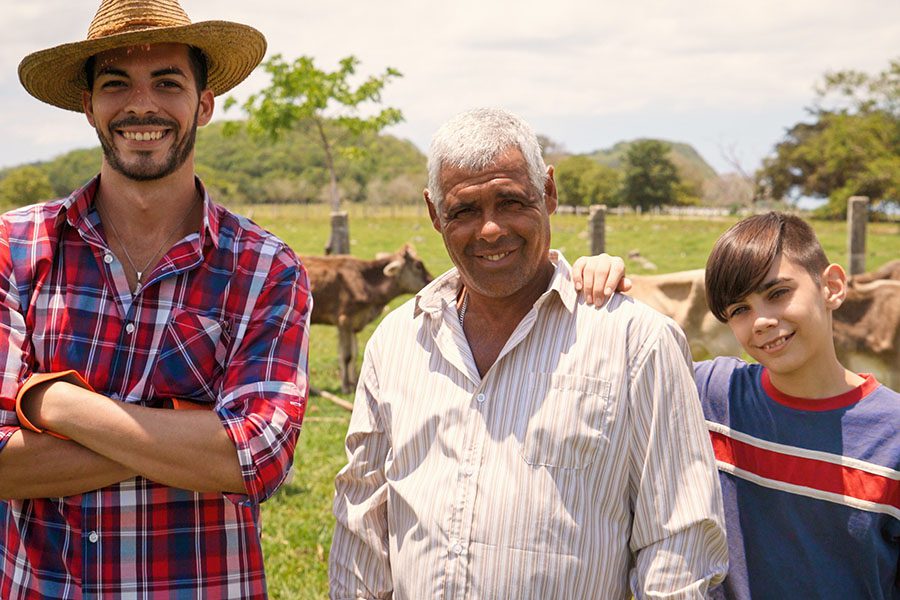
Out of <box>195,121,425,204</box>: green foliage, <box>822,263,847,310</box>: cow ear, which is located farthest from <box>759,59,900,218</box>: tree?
<box>822,263,847,310</box>: cow ear

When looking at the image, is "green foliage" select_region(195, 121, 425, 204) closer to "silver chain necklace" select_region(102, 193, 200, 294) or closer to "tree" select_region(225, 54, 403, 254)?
"tree" select_region(225, 54, 403, 254)

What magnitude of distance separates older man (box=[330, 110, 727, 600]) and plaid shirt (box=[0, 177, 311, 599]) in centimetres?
33

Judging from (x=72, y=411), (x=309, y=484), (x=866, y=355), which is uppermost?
(x=72, y=411)

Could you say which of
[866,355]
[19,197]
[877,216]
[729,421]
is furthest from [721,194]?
[729,421]

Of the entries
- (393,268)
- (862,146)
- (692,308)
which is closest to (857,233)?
(692,308)

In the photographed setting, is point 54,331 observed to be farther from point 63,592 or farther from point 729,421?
point 729,421

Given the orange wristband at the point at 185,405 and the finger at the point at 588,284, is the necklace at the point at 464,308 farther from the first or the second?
the orange wristband at the point at 185,405

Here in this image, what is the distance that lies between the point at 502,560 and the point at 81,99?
2.19 metres

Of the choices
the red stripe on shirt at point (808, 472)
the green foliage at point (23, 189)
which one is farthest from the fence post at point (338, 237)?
the green foliage at point (23, 189)

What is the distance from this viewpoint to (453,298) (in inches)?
112

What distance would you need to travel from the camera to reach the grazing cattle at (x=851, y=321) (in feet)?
26.4

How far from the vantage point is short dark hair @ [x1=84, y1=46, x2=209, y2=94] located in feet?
9.60

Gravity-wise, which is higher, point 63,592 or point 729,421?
point 729,421

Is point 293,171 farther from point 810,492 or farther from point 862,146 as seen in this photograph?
point 810,492
